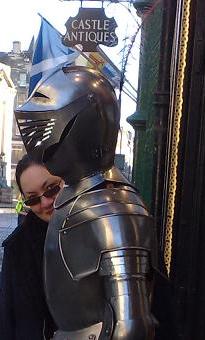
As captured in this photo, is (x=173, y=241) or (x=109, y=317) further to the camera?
(x=173, y=241)

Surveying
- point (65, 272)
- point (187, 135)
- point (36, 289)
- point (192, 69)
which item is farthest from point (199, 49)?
point (65, 272)

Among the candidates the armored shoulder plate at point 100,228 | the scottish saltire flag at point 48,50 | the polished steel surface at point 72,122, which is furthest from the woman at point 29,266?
the scottish saltire flag at point 48,50

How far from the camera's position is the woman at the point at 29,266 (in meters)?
2.42

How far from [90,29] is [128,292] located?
4.74 metres

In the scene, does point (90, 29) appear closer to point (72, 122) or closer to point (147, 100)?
point (147, 100)

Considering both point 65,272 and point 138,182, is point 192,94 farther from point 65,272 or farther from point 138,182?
point 138,182

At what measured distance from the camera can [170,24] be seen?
4113mm

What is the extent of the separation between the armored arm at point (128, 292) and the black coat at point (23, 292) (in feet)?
2.25

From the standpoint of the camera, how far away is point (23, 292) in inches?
96.1

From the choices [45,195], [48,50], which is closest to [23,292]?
[45,195]

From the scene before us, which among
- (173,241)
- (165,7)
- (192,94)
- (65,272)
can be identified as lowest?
(173,241)

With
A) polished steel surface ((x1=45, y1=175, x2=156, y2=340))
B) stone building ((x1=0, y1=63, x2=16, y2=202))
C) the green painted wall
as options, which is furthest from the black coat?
stone building ((x1=0, y1=63, x2=16, y2=202))

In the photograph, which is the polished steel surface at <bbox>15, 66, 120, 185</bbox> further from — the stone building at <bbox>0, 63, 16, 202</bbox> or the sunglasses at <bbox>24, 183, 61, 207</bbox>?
the stone building at <bbox>0, 63, 16, 202</bbox>

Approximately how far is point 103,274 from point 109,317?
0.39ft
